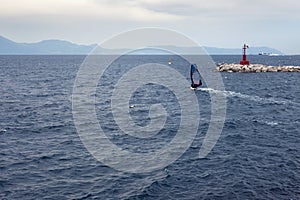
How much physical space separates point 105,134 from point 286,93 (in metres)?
58.9

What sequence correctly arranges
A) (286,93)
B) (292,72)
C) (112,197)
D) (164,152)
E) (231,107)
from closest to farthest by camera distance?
(112,197)
(164,152)
(231,107)
(286,93)
(292,72)

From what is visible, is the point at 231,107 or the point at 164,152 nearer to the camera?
the point at 164,152

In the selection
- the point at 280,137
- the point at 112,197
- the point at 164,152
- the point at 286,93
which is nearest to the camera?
the point at 112,197

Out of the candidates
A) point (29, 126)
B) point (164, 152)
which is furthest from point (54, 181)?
point (29, 126)

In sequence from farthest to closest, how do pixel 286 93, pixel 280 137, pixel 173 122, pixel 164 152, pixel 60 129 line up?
pixel 286 93
pixel 173 122
pixel 60 129
pixel 280 137
pixel 164 152

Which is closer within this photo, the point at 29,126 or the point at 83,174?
the point at 83,174

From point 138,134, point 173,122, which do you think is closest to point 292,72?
point 173,122

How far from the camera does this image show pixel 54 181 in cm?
2886

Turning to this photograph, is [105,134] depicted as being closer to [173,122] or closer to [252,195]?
[173,122]

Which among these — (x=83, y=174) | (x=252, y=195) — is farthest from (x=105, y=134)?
(x=252, y=195)

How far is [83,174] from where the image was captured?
100ft

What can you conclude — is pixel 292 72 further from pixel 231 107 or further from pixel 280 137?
pixel 280 137

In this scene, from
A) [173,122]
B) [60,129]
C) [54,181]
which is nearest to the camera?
[54,181]

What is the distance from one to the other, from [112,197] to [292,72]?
14459 cm
